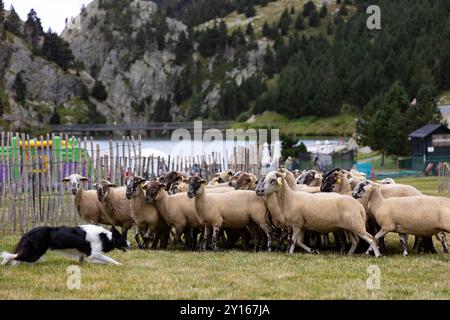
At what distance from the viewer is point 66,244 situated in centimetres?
1215

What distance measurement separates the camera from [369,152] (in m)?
82.6

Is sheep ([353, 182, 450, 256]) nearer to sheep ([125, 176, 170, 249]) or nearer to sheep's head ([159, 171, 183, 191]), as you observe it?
sheep ([125, 176, 170, 249])

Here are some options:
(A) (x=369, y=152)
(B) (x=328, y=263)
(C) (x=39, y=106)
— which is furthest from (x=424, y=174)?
(C) (x=39, y=106)

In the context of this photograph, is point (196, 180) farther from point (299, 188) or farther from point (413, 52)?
point (413, 52)

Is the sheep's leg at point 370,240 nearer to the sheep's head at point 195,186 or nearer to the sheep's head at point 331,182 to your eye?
the sheep's head at point 331,182

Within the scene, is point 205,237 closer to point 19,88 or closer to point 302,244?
point 302,244

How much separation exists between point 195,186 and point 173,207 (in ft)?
3.19

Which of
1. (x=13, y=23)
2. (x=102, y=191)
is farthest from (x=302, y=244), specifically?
(x=13, y=23)

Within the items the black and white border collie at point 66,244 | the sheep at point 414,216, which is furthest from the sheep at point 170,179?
the sheep at point 414,216

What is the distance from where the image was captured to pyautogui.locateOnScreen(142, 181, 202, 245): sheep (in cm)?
1577

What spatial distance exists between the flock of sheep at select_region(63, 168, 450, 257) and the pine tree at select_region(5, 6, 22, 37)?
502 ft

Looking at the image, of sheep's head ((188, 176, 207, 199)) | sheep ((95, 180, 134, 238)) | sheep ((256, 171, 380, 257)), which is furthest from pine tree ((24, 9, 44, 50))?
sheep ((256, 171, 380, 257))
